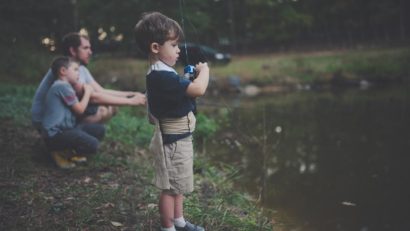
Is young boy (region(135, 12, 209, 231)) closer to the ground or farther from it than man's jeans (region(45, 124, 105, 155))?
farther from it

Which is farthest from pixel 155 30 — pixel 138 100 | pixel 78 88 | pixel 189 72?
pixel 78 88

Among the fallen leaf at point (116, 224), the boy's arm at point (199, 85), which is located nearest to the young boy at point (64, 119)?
the fallen leaf at point (116, 224)

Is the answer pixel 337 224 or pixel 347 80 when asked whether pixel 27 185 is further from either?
pixel 347 80

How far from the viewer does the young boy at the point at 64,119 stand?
14.4ft

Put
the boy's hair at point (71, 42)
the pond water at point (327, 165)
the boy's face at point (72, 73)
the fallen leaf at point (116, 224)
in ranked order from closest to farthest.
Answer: the fallen leaf at point (116, 224), the pond water at point (327, 165), the boy's face at point (72, 73), the boy's hair at point (71, 42)

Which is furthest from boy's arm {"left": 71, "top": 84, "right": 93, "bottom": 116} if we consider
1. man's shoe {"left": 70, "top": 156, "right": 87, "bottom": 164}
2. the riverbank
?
the riverbank

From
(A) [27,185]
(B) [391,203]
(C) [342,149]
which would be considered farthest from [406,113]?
(A) [27,185]

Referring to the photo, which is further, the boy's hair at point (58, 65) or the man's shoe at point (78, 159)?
the man's shoe at point (78, 159)

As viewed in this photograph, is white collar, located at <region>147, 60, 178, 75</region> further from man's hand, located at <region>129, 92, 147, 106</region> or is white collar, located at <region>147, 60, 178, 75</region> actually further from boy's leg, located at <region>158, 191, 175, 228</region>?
man's hand, located at <region>129, 92, 147, 106</region>

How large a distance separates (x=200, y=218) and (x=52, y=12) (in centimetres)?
604

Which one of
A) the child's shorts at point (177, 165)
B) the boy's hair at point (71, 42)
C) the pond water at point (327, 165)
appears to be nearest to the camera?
the child's shorts at point (177, 165)

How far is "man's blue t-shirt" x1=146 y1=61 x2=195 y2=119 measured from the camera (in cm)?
269

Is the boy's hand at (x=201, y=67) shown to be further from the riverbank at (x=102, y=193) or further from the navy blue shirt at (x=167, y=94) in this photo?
the riverbank at (x=102, y=193)

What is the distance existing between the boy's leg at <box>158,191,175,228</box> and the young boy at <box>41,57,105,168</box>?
1847 millimetres
